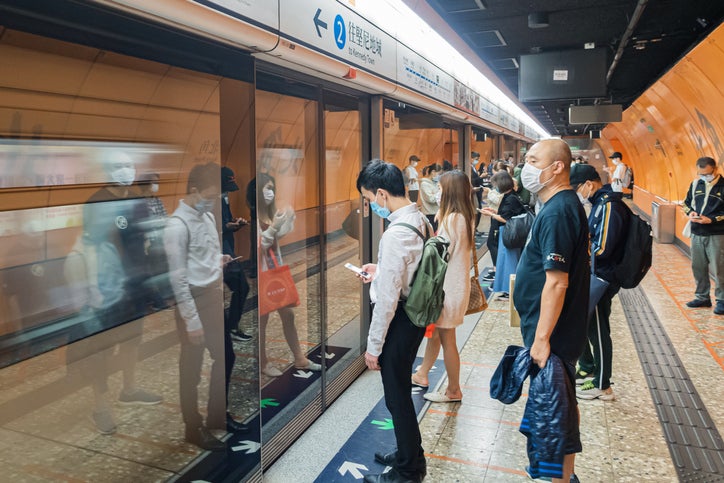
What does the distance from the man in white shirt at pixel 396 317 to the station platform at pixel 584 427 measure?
277 mm

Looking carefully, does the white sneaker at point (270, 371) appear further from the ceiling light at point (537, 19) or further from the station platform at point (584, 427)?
the ceiling light at point (537, 19)

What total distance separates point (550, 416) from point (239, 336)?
1.41 meters

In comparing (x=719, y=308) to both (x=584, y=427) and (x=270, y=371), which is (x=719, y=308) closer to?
(x=584, y=427)

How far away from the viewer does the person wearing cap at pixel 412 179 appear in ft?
22.0

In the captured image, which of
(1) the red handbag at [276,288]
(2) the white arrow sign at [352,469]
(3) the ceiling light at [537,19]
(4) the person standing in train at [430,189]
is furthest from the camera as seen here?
(4) the person standing in train at [430,189]

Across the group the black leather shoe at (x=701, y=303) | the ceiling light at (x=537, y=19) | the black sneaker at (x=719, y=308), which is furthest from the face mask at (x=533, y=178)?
the black leather shoe at (x=701, y=303)

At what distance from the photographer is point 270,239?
3199mm

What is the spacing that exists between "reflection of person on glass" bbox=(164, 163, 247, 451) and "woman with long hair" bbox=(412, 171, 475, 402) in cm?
142

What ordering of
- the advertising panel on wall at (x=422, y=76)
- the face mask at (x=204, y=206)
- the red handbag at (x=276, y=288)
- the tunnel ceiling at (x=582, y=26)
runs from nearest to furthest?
the face mask at (x=204, y=206) → the red handbag at (x=276, y=288) → the advertising panel on wall at (x=422, y=76) → the tunnel ceiling at (x=582, y=26)

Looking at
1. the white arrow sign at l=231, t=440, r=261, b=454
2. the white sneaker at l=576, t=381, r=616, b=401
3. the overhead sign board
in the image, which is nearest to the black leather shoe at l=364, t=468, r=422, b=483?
the white arrow sign at l=231, t=440, r=261, b=454

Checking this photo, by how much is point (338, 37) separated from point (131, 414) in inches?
83.6

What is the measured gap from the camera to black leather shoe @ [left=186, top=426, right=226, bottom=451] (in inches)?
97.5

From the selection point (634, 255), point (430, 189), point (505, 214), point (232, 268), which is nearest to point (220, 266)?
point (232, 268)

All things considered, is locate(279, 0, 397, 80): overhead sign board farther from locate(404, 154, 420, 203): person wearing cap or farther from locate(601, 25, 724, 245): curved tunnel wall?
locate(601, 25, 724, 245): curved tunnel wall
